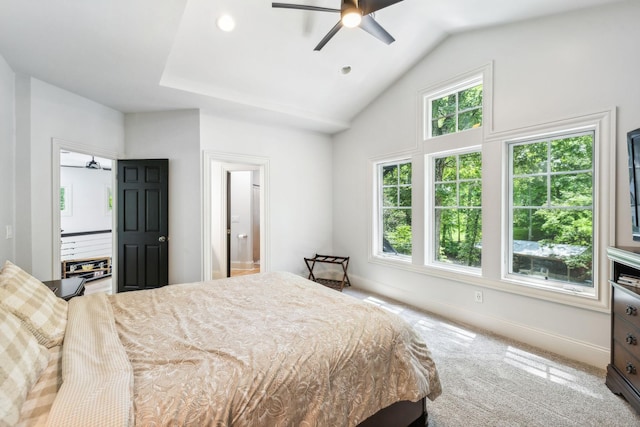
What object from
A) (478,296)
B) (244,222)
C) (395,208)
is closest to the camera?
(478,296)

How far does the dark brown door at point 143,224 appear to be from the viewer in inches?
145

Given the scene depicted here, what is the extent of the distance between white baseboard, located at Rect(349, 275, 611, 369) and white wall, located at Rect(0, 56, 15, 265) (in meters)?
4.17

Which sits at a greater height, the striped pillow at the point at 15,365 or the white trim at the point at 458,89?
the white trim at the point at 458,89

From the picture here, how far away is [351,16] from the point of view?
1943mm

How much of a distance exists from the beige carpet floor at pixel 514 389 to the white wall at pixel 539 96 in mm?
259

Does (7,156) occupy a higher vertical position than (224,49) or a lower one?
lower

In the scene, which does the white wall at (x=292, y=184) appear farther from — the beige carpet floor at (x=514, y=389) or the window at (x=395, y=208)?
the beige carpet floor at (x=514, y=389)

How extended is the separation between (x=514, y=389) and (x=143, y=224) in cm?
427

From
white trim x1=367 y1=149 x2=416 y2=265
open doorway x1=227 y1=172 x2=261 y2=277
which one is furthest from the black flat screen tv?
open doorway x1=227 y1=172 x2=261 y2=277

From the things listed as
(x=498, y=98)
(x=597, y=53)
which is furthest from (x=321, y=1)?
(x=597, y=53)

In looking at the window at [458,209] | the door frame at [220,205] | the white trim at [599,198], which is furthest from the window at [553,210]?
the door frame at [220,205]

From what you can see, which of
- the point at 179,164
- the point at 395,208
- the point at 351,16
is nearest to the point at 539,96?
the point at 351,16

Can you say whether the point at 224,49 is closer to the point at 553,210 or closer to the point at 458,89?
the point at 458,89

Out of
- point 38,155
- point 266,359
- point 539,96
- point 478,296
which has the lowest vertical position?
point 478,296
